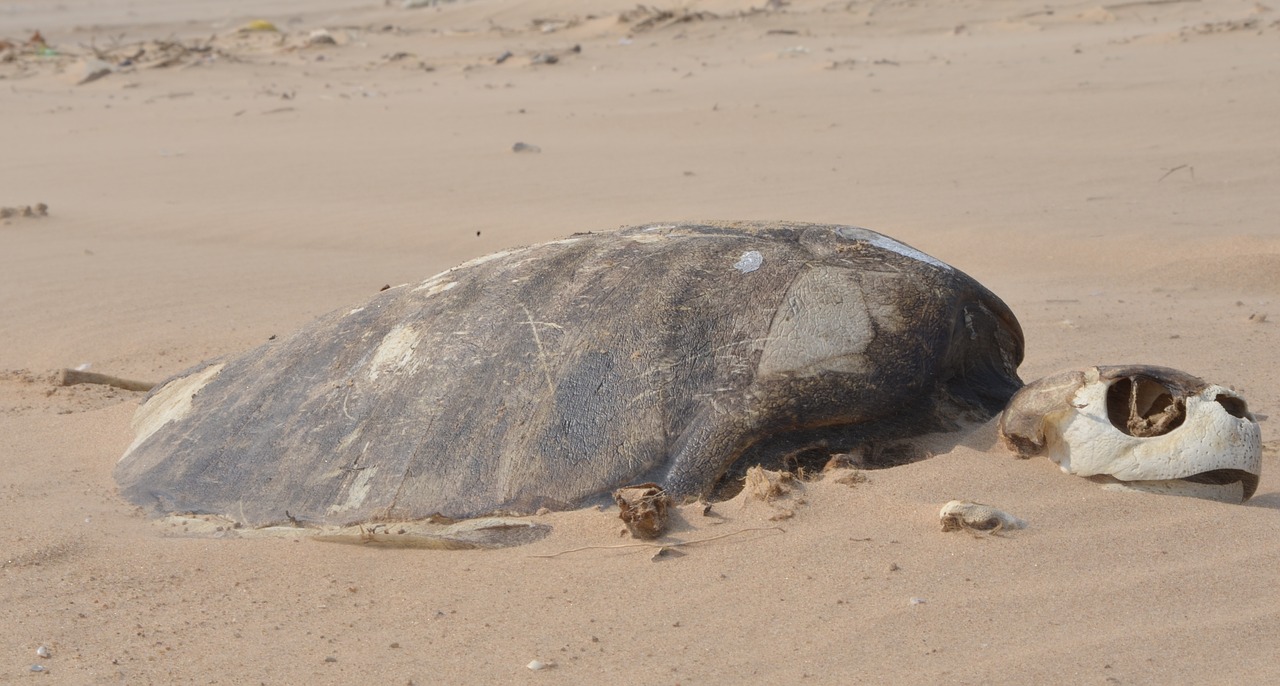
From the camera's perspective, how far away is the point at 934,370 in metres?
3.01

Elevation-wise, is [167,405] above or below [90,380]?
above

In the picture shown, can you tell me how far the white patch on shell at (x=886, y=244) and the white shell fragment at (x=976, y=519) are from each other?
705mm

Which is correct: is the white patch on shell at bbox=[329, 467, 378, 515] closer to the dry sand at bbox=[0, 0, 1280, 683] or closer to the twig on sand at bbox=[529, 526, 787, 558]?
the dry sand at bbox=[0, 0, 1280, 683]

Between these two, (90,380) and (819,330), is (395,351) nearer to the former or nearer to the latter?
(819,330)

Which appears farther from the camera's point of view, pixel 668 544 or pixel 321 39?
pixel 321 39

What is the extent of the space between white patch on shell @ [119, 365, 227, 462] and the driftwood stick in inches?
31.3

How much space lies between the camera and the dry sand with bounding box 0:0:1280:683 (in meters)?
2.38

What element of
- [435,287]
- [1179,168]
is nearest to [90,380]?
[435,287]

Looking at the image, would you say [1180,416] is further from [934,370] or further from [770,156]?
[770,156]

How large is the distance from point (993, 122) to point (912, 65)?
2531 millimetres

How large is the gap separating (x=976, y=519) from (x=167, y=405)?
7.81 ft

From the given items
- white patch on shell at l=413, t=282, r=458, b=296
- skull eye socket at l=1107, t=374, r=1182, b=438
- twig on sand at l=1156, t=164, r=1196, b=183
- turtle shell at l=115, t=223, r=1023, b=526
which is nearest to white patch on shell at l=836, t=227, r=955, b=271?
turtle shell at l=115, t=223, r=1023, b=526

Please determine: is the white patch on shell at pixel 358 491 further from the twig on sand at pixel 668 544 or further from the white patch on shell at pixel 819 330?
the white patch on shell at pixel 819 330

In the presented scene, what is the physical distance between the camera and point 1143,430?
2.79 metres
